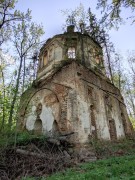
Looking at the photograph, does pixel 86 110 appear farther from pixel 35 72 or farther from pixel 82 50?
pixel 35 72

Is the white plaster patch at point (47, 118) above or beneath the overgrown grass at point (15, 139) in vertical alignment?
above

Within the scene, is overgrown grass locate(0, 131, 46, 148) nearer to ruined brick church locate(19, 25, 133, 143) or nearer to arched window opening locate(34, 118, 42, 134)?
ruined brick church locate(19, 25, 133, 143)

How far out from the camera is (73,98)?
40.2 feet

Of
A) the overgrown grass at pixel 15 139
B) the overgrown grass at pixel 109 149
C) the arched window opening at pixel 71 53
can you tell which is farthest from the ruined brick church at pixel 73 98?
the overgrown grass at pixel 15 139

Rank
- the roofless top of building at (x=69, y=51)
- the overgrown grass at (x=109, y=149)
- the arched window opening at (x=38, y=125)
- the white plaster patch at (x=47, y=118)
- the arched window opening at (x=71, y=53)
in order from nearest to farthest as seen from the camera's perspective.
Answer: the overgrown grass at (x=109, y=149), the white plaster patch at (x=47, y=118), the arched window opening at (x=38, y=125), the roofless top of building at (x=69, y=51), the arched window opening at (x=71, y=53)

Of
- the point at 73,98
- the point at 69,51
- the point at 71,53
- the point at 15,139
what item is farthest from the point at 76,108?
the point at 69,51

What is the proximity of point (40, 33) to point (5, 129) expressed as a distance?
26.2 feet

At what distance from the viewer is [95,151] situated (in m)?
10.7

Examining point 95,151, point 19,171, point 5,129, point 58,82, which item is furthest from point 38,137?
point 58,82

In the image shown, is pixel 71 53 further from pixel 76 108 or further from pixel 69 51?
pixel 76 108

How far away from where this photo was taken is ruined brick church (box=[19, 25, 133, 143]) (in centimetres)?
1182

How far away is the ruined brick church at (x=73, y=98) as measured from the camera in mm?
11820

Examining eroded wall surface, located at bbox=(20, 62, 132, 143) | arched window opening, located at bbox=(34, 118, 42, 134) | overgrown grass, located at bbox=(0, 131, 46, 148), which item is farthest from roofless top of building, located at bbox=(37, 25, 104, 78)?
overgrown grass, located at bbox=(0, 131, 46, 148)

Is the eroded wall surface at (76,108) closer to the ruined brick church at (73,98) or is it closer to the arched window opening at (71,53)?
the ruined brick church at (73,98)
